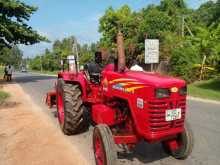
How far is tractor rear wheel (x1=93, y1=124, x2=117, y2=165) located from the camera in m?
5.35

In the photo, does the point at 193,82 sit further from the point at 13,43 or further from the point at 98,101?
the point at 98,101

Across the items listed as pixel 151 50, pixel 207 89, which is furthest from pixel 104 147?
pixel 207 89

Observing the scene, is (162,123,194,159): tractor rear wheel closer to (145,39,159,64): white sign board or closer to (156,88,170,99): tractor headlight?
(156,88,170,99): tractor headlight

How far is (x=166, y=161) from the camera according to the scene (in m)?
6.20

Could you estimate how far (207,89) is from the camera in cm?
1961

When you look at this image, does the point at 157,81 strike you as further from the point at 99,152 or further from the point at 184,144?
the point at 99,152

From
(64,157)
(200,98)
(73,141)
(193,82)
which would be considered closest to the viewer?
(64,157)

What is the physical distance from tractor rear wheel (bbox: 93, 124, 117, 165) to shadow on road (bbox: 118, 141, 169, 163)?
623 mm

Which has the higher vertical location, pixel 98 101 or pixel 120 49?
pixel 120 49

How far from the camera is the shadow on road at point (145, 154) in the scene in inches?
248

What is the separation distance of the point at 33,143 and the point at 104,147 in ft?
9.11

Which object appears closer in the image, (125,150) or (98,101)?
(125,150)

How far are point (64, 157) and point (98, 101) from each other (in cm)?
134

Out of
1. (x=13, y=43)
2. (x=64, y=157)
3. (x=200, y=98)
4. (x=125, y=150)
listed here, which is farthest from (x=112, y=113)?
(x=13, y=43)
